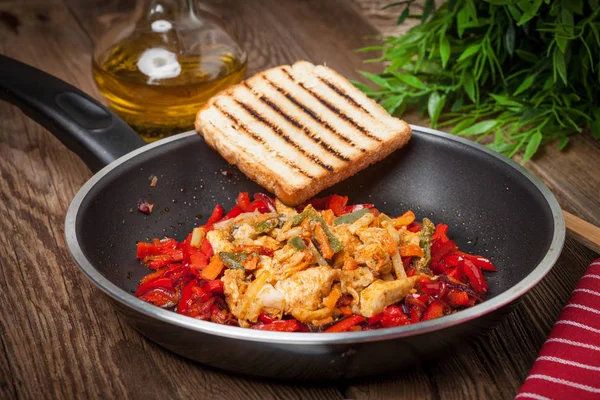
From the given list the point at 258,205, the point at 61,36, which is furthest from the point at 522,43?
the point at 61,36

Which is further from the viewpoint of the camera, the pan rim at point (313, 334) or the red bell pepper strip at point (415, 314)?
the red bell pepper strip at point (415, 314)

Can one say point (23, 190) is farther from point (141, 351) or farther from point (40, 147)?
point (141, 351)

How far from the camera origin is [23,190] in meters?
2.69

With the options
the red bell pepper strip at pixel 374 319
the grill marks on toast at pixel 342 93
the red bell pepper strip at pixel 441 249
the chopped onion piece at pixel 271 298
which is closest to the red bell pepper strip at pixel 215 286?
the chopped onion piece at pixel 271 298

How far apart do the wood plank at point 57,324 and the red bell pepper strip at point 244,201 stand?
530 mm

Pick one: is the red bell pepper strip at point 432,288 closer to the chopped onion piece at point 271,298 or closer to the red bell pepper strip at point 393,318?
the red bell pepper strip at point 393,318

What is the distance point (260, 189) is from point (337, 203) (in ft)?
0.92

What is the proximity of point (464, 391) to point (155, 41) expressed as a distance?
1.79 m

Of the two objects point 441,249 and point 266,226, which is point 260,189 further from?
point 441,249

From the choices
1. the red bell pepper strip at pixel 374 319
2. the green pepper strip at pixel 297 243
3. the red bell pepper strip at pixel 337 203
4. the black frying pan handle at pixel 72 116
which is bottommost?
the red bell pepper strip at pixel 337 203

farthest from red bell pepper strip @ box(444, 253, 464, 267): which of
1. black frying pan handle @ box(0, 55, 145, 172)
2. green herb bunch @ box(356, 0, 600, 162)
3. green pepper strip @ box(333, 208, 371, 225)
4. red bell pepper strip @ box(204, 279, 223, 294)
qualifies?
black frying pan handle @ box(0, 55, 145, 172)

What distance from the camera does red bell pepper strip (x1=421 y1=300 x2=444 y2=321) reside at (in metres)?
1.87

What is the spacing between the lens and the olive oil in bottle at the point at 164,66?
9.25 ft

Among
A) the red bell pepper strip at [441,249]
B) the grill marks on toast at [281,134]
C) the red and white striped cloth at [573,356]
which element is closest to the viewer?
the red and white striped cloth at [573,356]
